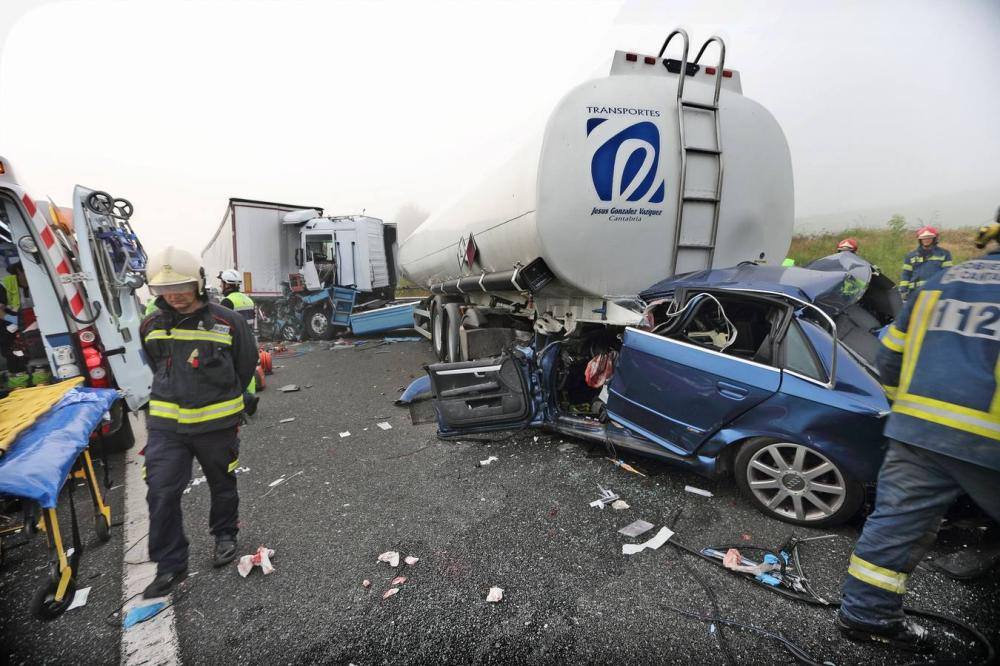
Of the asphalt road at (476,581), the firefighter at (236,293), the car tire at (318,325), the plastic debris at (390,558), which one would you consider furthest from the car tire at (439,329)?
the plastic debris at (390,558)

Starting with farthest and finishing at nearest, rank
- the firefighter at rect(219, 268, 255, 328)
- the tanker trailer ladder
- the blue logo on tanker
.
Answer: the firefighter at rect(219, 268, 255, 328), the tanker trailer ladder, the blue logo on tanker

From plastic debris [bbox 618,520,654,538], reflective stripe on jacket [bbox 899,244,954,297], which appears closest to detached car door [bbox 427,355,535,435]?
plastic debris [bbox 618,520,654,538]

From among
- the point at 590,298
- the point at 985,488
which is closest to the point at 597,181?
the point at 590,298

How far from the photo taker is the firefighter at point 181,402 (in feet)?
7.11

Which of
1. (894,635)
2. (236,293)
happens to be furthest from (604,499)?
(236,293)

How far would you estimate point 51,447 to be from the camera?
210 cm

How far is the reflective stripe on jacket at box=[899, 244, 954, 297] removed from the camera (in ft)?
19.9

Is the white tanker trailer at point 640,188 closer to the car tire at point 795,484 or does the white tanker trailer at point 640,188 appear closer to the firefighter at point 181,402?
the car tire at point 795,484

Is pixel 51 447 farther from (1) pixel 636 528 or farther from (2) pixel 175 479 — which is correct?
(1) pixel 636 528

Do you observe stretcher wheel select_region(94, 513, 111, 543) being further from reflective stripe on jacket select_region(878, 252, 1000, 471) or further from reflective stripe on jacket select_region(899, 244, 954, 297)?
reflective stripe on jacket select_region(899, 244, 954, 297)

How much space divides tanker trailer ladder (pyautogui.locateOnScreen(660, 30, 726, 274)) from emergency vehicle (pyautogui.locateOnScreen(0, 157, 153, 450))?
4.38 meters

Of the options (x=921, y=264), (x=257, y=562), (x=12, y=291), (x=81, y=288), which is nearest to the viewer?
(x=257, y=562)

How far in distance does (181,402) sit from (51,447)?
1.94ft

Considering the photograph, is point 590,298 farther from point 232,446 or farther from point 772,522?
point 232,446
